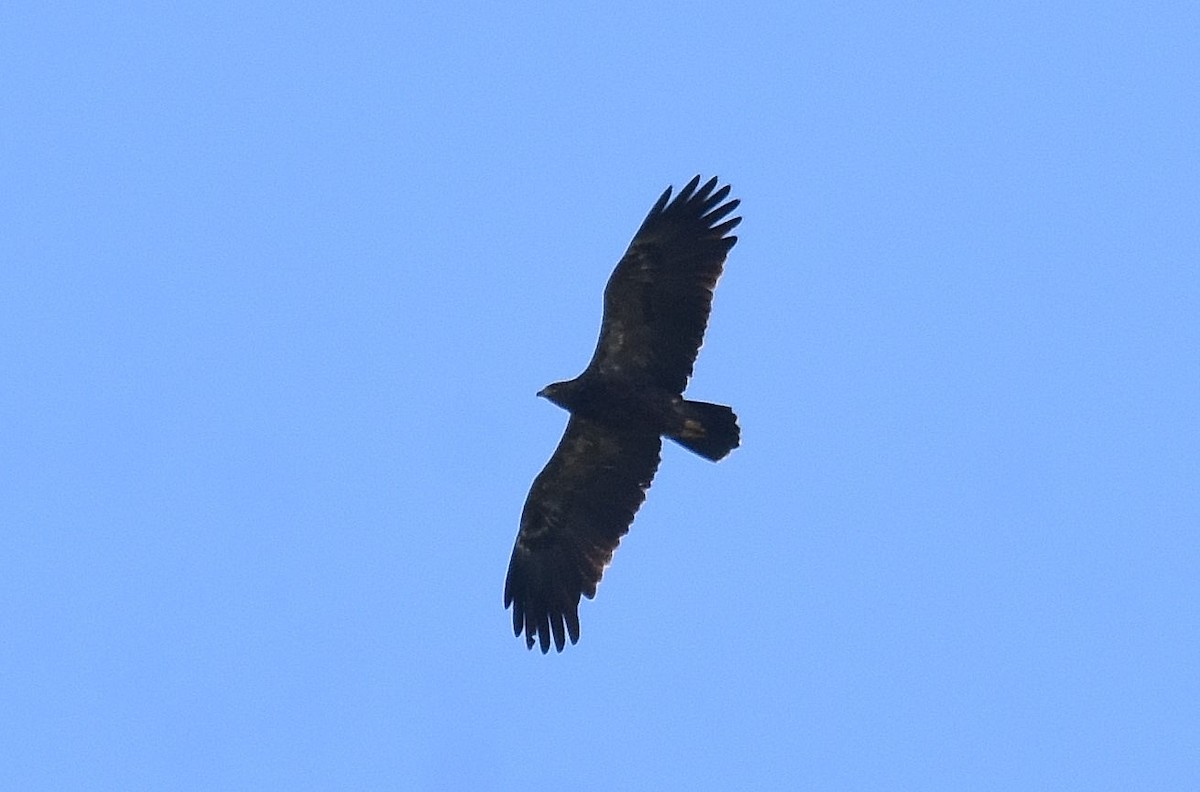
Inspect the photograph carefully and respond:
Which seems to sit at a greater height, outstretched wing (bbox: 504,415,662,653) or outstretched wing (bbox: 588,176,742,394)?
outstretched wing (bbox: 588,176,742,394)

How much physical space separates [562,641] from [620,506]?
5.20 feet

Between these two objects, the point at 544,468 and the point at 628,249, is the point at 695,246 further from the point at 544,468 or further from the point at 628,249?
the point at 544,468

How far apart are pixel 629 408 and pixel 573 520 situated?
1.67m

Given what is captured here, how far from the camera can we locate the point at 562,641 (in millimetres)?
21188

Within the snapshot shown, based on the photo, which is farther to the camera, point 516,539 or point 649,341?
point 516,539

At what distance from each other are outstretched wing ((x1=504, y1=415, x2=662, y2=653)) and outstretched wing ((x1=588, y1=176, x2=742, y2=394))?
83 centimetres

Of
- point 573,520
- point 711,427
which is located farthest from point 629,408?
point 573,520

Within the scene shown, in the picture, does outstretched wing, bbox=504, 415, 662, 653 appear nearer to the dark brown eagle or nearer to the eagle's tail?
the dark brown eagle

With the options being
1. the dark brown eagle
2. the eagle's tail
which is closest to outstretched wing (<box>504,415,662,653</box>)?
the dark brown eagle

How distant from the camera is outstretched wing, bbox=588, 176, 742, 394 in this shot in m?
20.1

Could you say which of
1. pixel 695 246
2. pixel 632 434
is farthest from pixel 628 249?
pixel 632 434

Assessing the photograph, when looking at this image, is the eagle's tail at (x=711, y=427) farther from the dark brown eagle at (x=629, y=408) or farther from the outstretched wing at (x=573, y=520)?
the outstretched wing at (x=573, y=520)

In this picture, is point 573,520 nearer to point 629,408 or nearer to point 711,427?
point 629,408

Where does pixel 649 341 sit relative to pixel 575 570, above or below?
above
